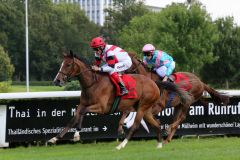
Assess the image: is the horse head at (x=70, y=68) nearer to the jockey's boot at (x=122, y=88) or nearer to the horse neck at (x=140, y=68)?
the jockey's boot at (x=122, y=88)

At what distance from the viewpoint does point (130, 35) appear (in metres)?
57.0

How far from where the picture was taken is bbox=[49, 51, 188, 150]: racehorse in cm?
973

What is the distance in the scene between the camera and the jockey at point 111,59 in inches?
400

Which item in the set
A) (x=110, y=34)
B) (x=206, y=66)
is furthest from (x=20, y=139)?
(x=110, y=34)

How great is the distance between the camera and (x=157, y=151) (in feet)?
32.0

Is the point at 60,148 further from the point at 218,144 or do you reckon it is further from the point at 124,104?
the point at 218,144

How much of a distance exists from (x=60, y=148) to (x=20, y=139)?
3.40 feet

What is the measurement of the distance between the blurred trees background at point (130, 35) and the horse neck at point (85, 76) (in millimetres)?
30302

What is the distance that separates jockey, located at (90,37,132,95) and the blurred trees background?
97.6ft

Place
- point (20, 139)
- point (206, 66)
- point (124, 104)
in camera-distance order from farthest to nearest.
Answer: point (206, 66)
point (20, 139)
point (124, 104)

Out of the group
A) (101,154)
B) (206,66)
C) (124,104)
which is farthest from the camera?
(206,66)

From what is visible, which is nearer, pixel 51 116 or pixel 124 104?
pixel 124 104

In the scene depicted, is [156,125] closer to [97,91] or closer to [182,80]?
[97,91]

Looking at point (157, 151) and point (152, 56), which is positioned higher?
point (152, 56)
